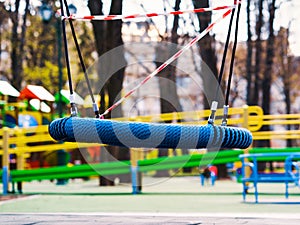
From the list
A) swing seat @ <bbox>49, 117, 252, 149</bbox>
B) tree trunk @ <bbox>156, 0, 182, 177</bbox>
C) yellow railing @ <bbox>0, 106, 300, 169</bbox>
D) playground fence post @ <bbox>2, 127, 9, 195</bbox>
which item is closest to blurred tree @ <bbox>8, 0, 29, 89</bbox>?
tree trunk @ <bbox>156, 0, 182, 177</bbox>

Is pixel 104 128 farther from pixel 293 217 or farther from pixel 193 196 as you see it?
pixel 193 196

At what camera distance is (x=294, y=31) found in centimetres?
3247

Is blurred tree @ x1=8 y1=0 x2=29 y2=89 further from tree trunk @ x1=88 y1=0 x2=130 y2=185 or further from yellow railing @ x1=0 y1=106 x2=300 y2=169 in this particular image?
yellow railing @ x1=0 y1=106 x2=300 y2=169

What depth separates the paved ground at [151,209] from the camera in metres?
9.30

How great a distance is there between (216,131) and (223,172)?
17.7 metres

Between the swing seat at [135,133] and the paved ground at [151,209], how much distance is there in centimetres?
238

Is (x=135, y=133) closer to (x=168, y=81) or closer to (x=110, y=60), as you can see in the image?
(x=110, y=60)

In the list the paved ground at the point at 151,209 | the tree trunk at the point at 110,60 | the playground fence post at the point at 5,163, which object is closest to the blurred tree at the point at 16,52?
the tree trunk at the point at 110,60

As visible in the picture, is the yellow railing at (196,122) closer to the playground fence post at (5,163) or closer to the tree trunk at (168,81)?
the playground fence post at (5,163)

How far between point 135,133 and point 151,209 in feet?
16.6

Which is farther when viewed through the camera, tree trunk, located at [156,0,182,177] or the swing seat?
tree trunk, located at [156,0,182,177]

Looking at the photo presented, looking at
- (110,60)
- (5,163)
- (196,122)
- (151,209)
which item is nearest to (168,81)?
(110,60)

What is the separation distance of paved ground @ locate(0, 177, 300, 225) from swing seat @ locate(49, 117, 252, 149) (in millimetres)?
2381

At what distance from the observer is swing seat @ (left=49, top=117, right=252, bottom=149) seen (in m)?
6.53
